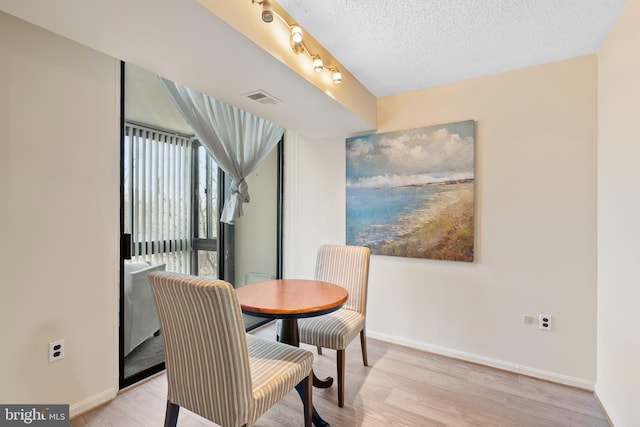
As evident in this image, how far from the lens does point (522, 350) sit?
2.30 meters

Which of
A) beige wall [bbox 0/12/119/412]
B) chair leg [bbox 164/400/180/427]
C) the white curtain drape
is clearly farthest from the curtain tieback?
chair leg [bbox 164/400/180/427]

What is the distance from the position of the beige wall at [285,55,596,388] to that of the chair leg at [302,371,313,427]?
1535 mm

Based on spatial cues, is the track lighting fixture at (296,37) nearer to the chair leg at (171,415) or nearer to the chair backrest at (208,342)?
the chair backrest at (208,342)

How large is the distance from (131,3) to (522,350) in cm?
329

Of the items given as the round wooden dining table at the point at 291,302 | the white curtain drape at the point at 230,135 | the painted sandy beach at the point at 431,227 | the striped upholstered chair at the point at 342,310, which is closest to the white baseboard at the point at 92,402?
the round wooden dining table at the point at 291,302

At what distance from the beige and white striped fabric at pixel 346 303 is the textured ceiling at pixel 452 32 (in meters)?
1.53

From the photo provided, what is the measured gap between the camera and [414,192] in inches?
106

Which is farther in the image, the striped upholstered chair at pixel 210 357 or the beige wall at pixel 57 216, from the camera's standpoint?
the beige wall at pixel 57 216

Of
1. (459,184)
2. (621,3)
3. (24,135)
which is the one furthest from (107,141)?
(621,3)

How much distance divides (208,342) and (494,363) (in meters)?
2.37

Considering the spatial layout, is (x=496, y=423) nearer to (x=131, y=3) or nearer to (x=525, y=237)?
(x=525, y=237)

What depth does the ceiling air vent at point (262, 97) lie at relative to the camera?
2.07 metres

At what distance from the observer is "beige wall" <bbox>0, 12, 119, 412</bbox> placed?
1.50m

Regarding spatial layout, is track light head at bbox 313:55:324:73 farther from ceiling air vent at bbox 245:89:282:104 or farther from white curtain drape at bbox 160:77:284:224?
white curtain drape at bbox 160:77:284:224
